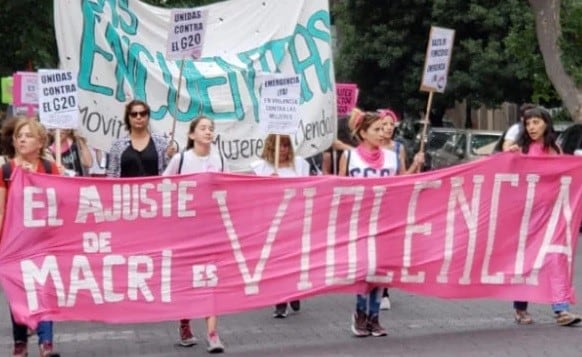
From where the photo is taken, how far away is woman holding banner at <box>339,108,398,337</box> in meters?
9.86

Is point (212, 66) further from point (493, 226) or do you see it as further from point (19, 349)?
point (19, 349)

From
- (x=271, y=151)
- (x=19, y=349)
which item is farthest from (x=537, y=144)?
(x=19, y=349)

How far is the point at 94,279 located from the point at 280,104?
9.54 ft

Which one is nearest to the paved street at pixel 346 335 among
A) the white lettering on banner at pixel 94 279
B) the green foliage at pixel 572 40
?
the white lettering on banner at pixel 94 279

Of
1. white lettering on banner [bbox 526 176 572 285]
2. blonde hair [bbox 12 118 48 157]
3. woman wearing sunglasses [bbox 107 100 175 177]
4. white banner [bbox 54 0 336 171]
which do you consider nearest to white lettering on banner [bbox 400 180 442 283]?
white lettering on banner [bbox 526 176 572 285]

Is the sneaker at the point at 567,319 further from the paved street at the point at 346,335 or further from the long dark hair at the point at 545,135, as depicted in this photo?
the long dark hair at the point at 545,135

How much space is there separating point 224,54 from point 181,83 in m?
0.92

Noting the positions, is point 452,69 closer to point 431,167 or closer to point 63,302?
point 431,167

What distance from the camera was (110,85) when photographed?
11828 millimetres

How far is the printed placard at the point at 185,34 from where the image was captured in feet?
37.8

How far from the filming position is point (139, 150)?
10.1 metres

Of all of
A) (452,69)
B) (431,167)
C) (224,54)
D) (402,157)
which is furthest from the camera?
(452,69)

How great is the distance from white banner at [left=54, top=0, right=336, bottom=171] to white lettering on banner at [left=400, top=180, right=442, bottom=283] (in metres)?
2.73

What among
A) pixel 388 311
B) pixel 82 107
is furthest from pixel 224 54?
pixel 388 311
